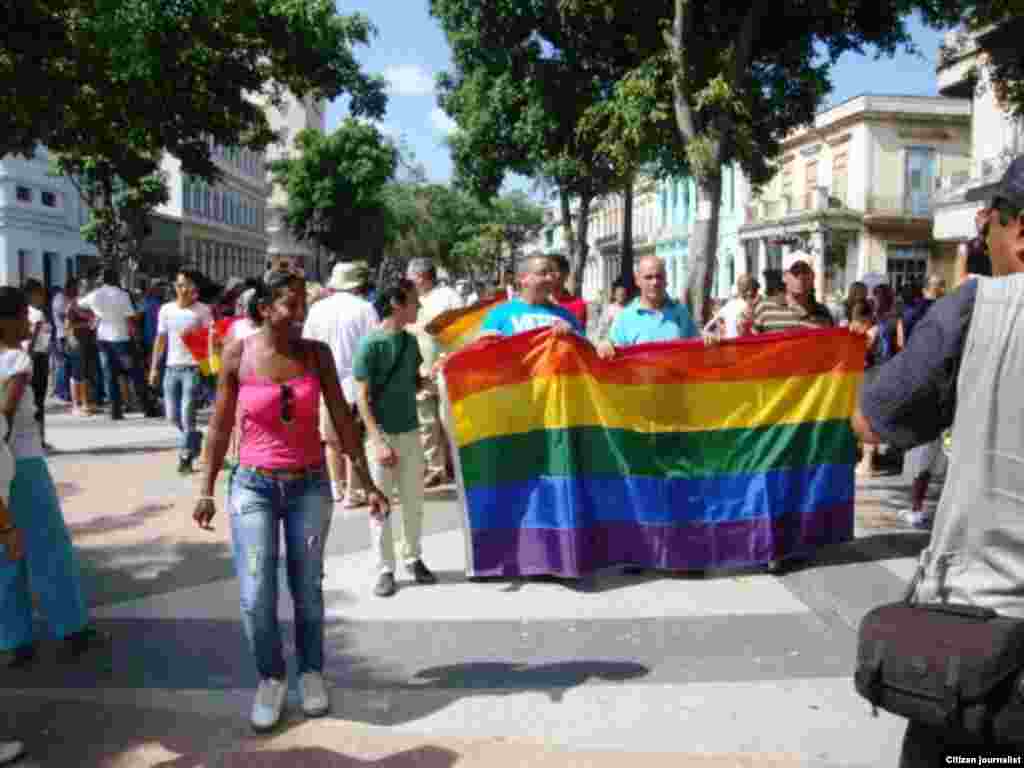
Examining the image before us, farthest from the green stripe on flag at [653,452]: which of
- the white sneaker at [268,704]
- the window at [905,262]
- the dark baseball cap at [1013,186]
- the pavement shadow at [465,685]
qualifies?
the window at [905,262]

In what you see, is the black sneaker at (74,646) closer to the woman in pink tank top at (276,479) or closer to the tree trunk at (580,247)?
the woman in pink tank top at (276,479)

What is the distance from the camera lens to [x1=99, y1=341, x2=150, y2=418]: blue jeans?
547 inches

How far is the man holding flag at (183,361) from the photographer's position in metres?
9.81

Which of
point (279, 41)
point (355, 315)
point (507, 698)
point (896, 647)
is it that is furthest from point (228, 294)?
point (896, 647)

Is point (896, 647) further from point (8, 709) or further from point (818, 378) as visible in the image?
point (818, 378)

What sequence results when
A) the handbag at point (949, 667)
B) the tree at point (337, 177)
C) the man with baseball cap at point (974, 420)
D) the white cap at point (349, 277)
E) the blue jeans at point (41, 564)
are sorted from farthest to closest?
1. the tree at point (337, 177)
2. the white cap at point (349, 277)
3. the blue jeans at point (41, 564)
4. the man with baseball cap at point (974, 420)
5. the handbag at point (949, 667)

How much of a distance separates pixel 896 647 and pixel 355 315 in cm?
684

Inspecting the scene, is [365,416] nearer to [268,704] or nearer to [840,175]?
[268,704]

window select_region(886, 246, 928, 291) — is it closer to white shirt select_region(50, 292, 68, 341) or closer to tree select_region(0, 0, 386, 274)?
tree select_region(0, 0, 386, 274)

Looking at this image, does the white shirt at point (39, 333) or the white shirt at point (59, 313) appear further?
the white shirt at point (59, 313)

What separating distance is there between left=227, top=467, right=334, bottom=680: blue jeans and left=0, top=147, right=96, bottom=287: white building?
3842 cm

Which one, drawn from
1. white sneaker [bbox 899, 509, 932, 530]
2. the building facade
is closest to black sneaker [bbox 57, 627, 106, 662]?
white sneaker [bbox 899, 509, 932, 530]

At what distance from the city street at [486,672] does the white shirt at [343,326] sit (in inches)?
63.6

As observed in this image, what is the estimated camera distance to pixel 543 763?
383 cm
